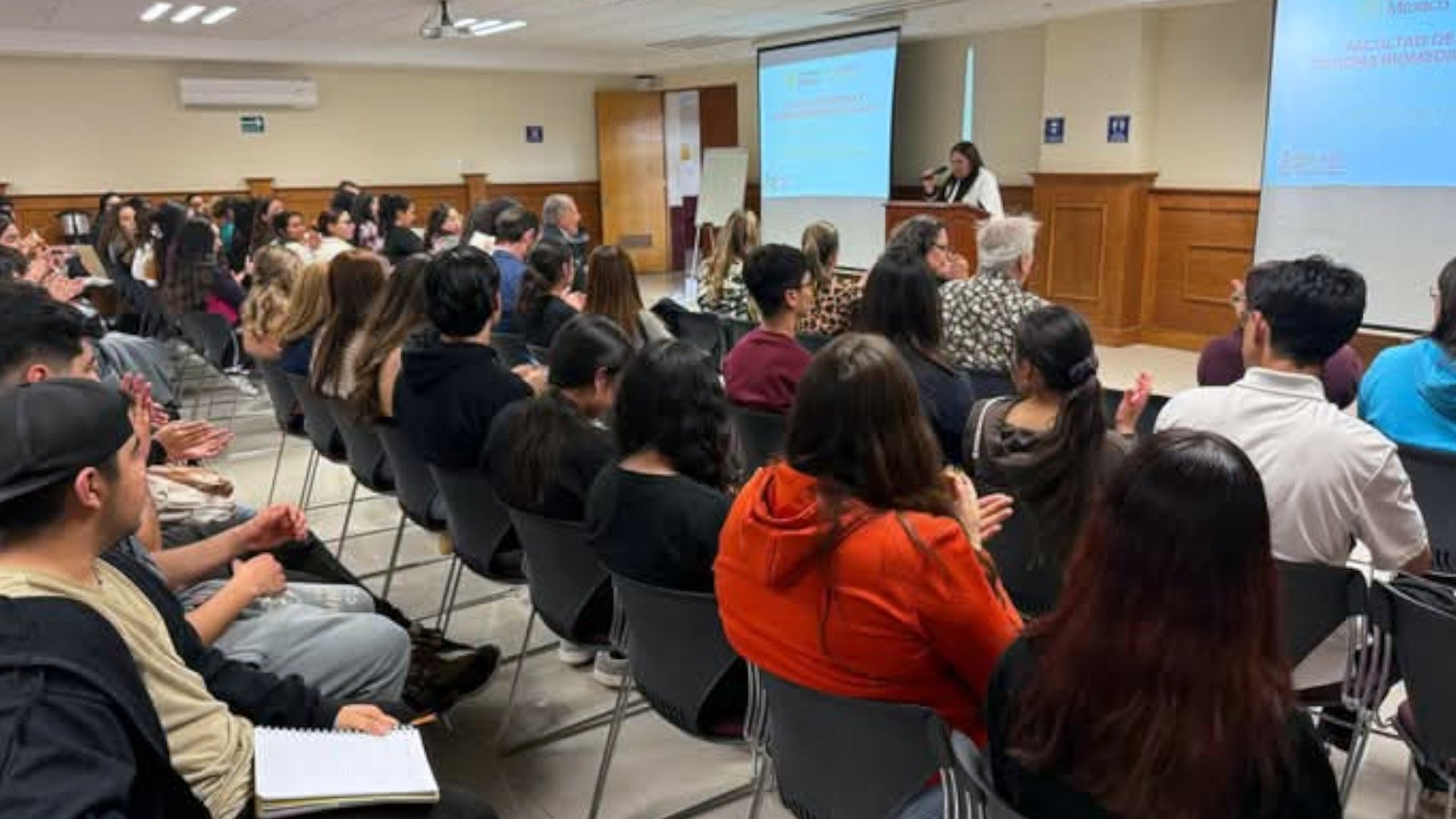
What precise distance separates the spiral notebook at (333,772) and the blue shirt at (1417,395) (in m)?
2.39

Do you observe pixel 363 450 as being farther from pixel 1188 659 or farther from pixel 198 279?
pixel 198 279

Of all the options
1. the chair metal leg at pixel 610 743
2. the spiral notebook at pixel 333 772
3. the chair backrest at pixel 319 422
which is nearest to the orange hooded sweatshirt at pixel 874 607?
the spiral notebook at pixel 333 772

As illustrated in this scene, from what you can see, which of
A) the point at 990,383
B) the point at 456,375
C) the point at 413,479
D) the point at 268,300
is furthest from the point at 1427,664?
the point at 268,300

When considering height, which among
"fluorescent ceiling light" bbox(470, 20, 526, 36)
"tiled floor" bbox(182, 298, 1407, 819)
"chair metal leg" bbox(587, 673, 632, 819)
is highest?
"fluorescent ceiling light" bbox(470, 20, 526, 36)

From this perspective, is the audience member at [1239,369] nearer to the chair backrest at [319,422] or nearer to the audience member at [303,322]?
the chair backrest at [319,422]

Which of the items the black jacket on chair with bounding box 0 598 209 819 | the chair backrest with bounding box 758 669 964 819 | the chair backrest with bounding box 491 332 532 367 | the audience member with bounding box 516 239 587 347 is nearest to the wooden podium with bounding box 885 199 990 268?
the audience member with bounding box 516 239 587 347

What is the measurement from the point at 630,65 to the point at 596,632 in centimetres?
1123

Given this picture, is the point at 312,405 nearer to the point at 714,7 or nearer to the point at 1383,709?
the point at 1383,709

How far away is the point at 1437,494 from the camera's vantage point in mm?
2189

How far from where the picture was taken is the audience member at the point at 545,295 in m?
4.09

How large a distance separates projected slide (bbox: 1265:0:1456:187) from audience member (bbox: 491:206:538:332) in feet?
15.0

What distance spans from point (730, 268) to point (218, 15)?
6.01m

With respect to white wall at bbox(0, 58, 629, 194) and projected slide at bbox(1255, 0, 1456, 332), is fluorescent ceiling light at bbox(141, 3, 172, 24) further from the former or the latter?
projected slide at bbox(1255, 0, 1456, 332)

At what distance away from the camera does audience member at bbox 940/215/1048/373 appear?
3426 millimetres
